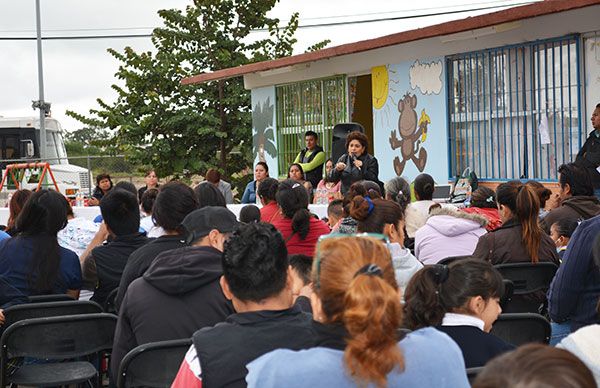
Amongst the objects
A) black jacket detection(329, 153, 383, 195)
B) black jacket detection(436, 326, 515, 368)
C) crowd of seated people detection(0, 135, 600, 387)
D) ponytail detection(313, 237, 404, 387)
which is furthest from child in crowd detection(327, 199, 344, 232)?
ponytail detection(313, 237, 404, 387)

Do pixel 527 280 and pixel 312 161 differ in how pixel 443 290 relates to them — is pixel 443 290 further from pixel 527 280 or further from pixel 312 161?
pixel 312 161

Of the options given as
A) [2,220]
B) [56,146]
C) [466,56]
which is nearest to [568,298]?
[466,56]

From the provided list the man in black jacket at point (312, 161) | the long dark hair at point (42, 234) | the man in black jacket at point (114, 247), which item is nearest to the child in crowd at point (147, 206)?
the man in black jacket at point (114, 247)

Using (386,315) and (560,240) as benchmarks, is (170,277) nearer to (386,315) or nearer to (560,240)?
(386,315)

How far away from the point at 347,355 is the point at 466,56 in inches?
424

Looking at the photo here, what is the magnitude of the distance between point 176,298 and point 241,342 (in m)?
1.15

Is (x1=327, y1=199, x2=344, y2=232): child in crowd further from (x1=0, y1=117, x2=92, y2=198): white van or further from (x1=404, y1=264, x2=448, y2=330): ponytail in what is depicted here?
(x1=0, y1=117, x2=92, y2=198): white van

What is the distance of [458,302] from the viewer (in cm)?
358

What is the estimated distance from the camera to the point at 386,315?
232 centimetres

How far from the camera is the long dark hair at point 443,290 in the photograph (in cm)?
355

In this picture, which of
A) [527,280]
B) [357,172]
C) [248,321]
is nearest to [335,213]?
[527,280]

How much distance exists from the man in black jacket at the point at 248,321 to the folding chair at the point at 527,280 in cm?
292

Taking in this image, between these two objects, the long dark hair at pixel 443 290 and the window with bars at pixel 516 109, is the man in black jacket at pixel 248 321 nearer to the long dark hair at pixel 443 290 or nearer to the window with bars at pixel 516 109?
the long dark hair at pixel 443 290

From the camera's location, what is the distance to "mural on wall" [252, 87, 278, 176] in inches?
687
